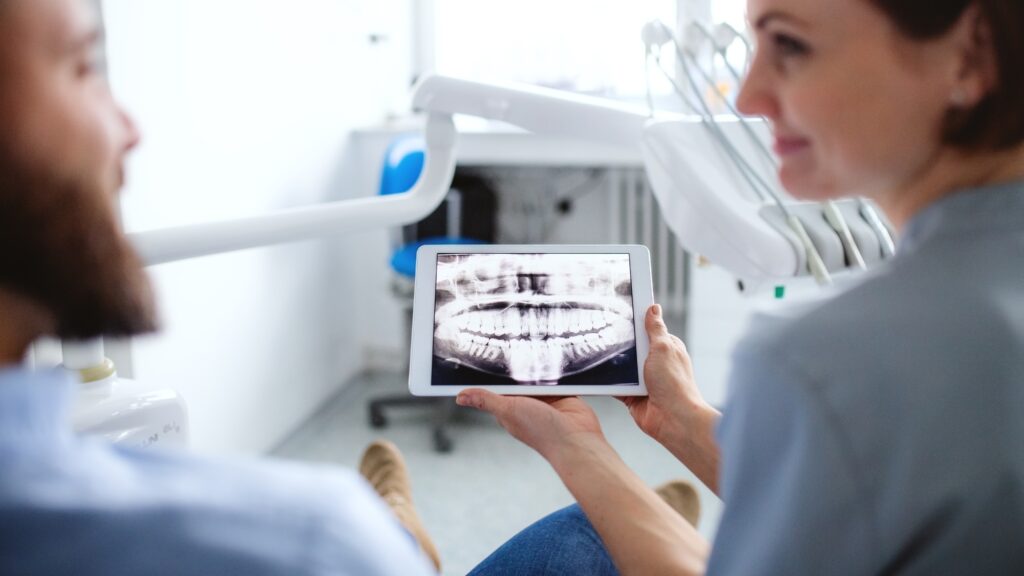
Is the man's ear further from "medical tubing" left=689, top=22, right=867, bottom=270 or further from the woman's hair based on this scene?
"medical tubing" left=689, top=22, right=867, bottom=270

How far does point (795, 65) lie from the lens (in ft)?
2.11

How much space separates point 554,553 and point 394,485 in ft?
1.63

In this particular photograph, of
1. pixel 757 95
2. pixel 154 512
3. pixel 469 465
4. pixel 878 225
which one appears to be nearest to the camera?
pixel 154 512

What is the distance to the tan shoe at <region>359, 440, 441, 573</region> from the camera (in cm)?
135

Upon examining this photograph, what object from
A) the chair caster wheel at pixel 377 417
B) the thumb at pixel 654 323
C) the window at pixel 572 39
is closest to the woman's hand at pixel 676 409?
the thumb at pixel 654 323

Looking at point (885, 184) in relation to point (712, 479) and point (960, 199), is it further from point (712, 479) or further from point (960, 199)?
point (712, 479)

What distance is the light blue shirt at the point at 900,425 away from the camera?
0.53 m

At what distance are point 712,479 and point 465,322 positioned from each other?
0.34 meters

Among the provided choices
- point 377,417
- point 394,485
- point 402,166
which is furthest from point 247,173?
point 394,485

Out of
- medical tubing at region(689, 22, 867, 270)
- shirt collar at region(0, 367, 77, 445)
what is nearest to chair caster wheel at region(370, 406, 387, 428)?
medical tubing at region(689, 22, 867, 270)

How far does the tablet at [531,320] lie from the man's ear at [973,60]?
0.54 meters

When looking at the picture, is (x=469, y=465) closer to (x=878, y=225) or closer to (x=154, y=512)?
(x=878, y=225)

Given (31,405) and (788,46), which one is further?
(788,46)

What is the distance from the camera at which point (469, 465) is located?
Result: 2.52 metres
